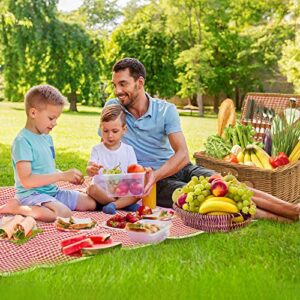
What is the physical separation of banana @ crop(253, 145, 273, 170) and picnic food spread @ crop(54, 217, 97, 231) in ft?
4.55

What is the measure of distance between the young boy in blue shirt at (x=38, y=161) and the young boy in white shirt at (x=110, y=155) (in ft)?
0.79

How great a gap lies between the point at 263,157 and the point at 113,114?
1200 millimetres

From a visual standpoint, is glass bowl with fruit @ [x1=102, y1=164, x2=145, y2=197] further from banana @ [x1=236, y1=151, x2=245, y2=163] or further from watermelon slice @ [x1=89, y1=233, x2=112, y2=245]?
banana @ [x1=236, y1=151, x2=245, y2=163]

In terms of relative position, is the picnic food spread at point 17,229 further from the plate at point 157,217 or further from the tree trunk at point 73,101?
Result: the tree trunk at point 73,101

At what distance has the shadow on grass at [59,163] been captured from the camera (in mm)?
5934

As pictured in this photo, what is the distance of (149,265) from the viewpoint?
2.74 meters

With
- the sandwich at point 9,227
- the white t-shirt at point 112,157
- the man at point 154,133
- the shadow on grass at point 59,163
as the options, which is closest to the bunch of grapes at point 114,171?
the white t-shirt at point 112,157

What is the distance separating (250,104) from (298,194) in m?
1.17

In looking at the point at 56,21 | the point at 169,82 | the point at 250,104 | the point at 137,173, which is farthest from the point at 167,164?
the point at 169,82

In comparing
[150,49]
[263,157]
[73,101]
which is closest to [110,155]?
[263,157]

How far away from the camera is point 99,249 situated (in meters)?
2.94

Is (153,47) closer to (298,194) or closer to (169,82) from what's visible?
(169,82)

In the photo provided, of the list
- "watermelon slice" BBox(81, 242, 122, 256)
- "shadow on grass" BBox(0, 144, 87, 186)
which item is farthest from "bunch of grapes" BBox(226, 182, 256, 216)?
"shadow on grass" BBox(0, 144, 87, 186)

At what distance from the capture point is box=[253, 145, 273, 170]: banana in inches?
166
